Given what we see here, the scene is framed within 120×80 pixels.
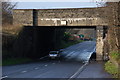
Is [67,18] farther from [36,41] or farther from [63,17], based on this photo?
[36,41]

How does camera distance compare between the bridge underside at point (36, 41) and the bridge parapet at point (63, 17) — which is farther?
the bridge underside at point (36, 41)

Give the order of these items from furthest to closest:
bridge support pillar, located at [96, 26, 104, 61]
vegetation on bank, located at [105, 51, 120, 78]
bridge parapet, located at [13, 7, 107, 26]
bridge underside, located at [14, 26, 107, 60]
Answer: bridge support pillar, located at [96, 26, 104, 61] → bridge underside, located at [14, 26, 107, 60] → bridge parapet, located at [13, 7, 107, 26] → vegetation on bank, located at [105, 51, 120, 78]

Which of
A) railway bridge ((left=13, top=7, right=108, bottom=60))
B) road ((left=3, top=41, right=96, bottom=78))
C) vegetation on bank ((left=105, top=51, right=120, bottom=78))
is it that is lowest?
road ((left=3, top=41, right=96, bottom=78))

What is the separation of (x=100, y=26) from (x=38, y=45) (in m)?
12.5

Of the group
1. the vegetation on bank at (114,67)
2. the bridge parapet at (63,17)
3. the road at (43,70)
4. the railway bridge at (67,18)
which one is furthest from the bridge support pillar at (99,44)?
the vegetation on bank at (114,67)

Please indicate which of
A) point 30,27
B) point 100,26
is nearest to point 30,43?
point 30,27

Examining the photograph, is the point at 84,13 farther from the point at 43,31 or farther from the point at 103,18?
the point at 43,31

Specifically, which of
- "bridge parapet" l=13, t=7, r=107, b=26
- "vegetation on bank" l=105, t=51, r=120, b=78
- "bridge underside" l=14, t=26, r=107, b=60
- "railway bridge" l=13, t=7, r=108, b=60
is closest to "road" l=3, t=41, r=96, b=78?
"vegetation on bank" l=105, t=51, r=120, b=78

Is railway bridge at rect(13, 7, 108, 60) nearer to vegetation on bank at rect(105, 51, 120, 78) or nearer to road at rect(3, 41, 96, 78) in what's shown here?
road at rect(3, 41, 96, 78)

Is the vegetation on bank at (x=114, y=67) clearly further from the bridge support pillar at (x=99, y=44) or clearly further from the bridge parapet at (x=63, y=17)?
the bridge support pillar at (x=99, y=44)

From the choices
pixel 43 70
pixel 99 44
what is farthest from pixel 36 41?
pixel 43 70

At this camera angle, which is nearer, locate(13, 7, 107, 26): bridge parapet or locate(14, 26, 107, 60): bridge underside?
locate(13, 7, 107, 26): bridge parapet

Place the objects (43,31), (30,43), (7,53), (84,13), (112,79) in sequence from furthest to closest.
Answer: (43,31) → (30,43) → (84,13) → (7,53) → (112,79)

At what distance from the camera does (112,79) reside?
22.5 m
